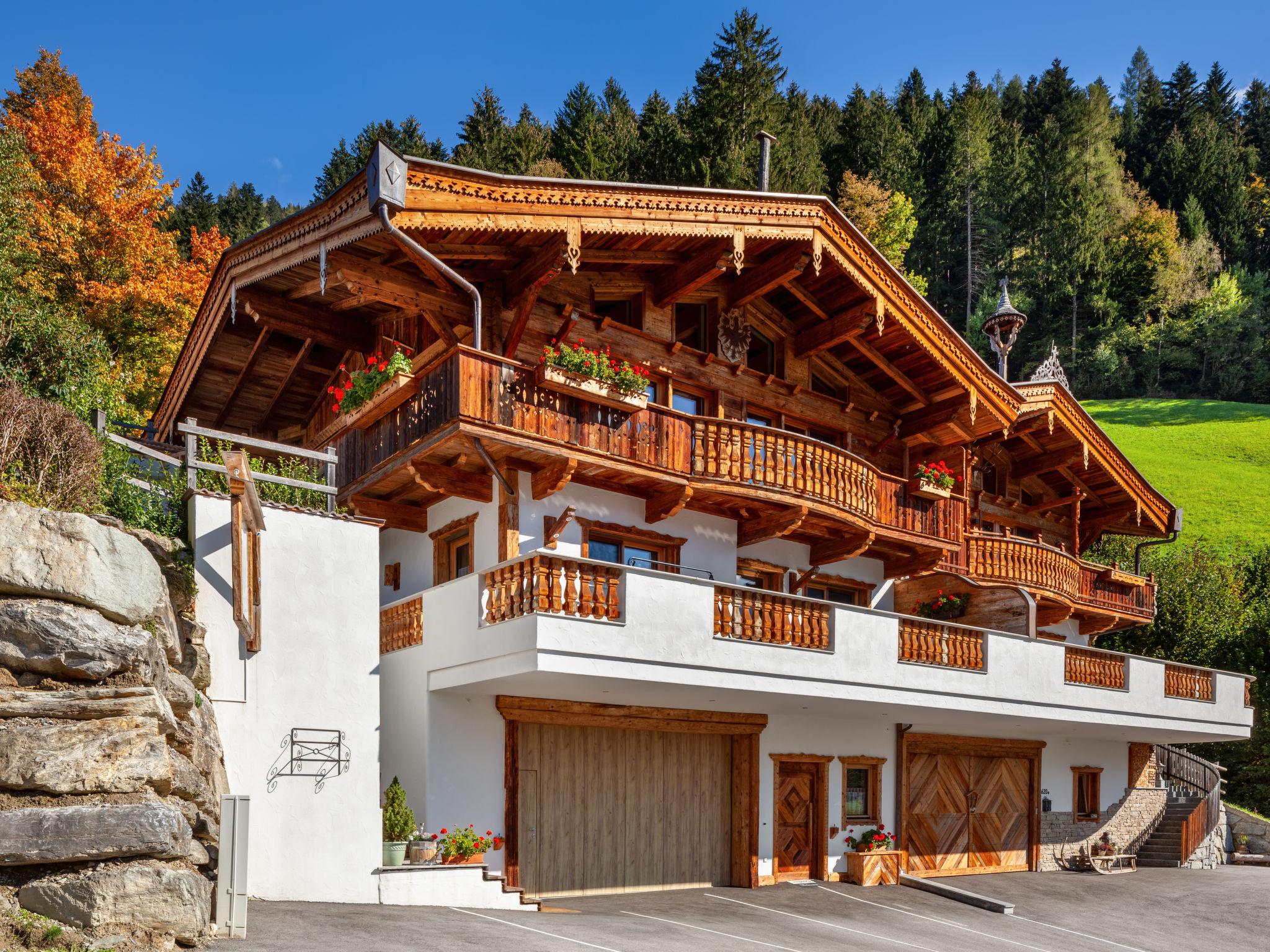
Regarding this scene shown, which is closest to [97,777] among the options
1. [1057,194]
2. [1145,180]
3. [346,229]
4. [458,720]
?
[458,720]

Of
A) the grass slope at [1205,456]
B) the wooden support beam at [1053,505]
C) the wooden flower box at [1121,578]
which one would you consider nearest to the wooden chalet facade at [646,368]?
the wooden flower box at [1121,578]

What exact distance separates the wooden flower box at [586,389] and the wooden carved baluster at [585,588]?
261cm

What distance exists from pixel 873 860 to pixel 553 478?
27.8 feet

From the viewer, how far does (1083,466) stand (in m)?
26.3

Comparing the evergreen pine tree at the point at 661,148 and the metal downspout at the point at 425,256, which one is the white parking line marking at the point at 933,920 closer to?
the metal downspout at the point at 425,256

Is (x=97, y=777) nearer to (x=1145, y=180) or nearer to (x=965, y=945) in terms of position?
(x=965, y=945)

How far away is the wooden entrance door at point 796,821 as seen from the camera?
59.7 ft

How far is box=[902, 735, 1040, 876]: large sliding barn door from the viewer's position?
2058cm

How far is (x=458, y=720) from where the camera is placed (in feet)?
49.7

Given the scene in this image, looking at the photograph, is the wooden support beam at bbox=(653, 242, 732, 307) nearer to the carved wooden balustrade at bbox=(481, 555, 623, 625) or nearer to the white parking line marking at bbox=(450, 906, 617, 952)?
the carved wooden balustrade at bbox=(481, 555, 623, 625)

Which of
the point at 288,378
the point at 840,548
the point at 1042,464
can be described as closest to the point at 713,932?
the point at 840,548

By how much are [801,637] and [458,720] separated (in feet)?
15.5

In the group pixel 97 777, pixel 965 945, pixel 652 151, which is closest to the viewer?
pixel 97 777

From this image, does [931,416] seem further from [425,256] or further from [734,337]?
[425,256]
